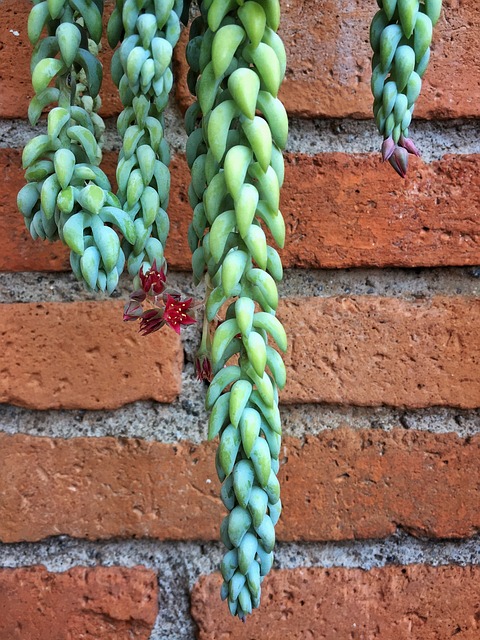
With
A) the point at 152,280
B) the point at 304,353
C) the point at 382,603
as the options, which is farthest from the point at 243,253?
the point at 382,603

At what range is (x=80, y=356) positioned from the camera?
470 mm

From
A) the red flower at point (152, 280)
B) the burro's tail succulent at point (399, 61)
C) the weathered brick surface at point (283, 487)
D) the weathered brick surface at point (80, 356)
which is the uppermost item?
the burro's tail succulent at point (399, 61)

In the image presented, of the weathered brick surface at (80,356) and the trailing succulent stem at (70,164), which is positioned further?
the weathered brick surface at (80,356)

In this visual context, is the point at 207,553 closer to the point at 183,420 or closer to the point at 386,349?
the point at 183,420

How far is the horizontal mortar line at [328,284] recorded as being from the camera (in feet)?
1.54

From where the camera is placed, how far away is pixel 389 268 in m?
0.47

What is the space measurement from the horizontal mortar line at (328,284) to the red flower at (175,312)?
6.2 inches

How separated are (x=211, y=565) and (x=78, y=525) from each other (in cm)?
10

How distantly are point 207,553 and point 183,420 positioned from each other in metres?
0.10

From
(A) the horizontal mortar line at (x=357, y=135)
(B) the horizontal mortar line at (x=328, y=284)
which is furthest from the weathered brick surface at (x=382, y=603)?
(A) the horizontal mortar line at (x=357, y=135)

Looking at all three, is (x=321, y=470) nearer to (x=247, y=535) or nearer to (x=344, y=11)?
(x=247, y=535)

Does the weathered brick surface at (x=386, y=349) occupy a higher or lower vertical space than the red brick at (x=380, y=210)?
lower

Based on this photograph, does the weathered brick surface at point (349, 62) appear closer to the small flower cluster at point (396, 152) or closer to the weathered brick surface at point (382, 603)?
the small flower cluster at point (396, 152)

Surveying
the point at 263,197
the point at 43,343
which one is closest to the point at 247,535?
the point at 263,197
